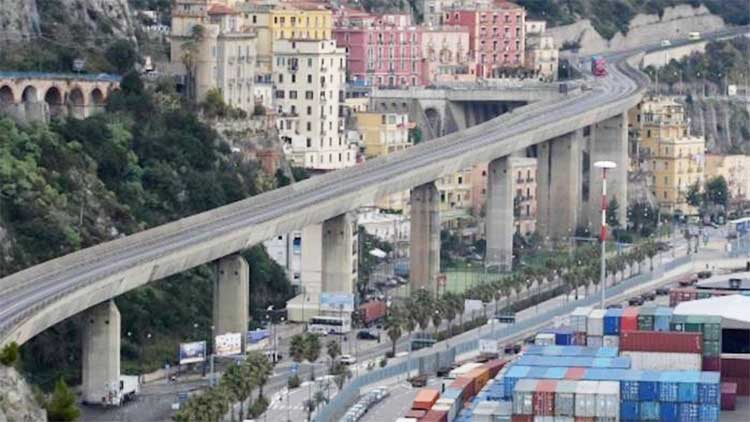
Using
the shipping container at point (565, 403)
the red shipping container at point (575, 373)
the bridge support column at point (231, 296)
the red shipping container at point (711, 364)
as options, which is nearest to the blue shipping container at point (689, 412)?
the red shipping container at point (575, 373)

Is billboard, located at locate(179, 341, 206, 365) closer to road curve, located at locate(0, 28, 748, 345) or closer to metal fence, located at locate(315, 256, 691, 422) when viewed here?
road curve, located at locate(0, 28, 748, 345)

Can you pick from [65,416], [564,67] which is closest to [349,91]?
[564,67]

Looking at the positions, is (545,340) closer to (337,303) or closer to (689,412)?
(689,412)

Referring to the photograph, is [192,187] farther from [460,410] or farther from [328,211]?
[460,410]

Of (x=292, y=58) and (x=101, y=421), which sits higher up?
(x=292, y=58)

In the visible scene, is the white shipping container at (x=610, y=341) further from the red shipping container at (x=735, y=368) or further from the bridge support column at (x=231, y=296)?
the bridge support column at (x=231, y=296)
